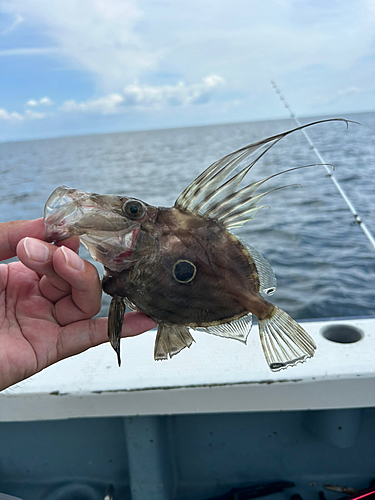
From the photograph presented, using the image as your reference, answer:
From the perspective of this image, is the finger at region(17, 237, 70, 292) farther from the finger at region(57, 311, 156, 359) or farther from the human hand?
the finger at region(57, 311, 156, 359)

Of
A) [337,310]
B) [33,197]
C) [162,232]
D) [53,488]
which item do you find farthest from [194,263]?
[33,197]

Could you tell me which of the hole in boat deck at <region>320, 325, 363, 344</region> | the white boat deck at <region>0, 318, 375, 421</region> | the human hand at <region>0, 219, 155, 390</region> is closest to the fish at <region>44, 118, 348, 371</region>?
the human hand at <region>0, 219, 155, 390</region>

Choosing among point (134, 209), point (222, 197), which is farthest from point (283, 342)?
point (134, 209)

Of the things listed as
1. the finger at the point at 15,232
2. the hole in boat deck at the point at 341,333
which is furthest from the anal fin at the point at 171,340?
the hole in boat deck at the point at 341,333

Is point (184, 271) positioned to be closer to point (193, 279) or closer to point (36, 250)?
point (193, 279)

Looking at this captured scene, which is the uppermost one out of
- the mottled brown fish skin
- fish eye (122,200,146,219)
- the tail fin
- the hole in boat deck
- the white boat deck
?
fish eye (122,200,146,219)

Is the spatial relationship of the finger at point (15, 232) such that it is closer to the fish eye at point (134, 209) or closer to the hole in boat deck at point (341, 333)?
the fish eye at point (134, 209)
